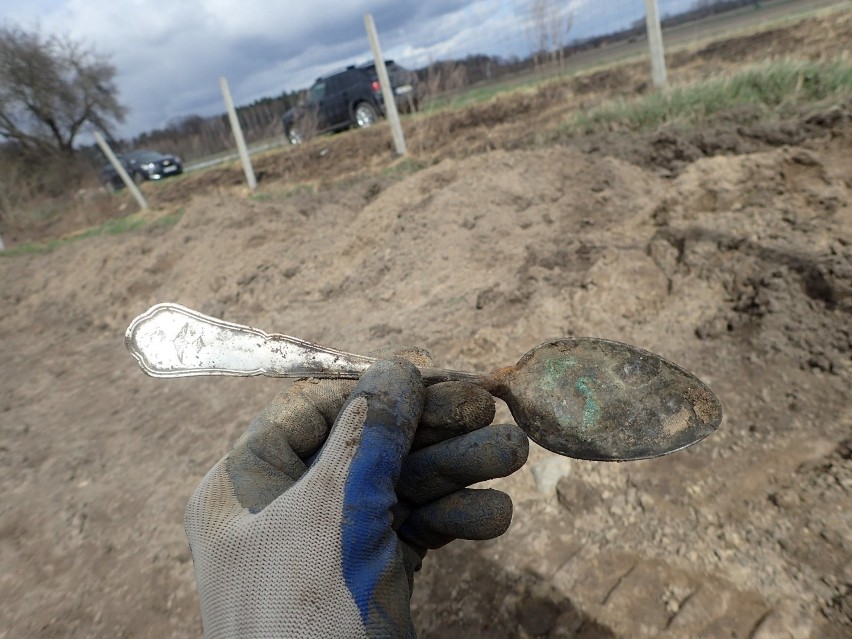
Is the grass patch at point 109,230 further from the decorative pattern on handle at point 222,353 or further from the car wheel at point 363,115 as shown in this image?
the decorative pattern on handle at point 222,353

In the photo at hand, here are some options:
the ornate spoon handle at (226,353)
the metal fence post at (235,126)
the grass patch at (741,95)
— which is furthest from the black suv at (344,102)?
the ornate spoon handle at (226,353)

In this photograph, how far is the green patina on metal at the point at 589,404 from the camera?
64.9 inches

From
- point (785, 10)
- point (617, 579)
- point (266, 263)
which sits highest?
point (785, 10)

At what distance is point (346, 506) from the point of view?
1133mm

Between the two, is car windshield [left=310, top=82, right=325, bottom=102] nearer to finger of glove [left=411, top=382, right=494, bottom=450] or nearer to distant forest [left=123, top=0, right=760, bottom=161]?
distant forest [left=123, top=0, right=760, bottom=161]

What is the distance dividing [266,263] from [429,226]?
72.5 inches

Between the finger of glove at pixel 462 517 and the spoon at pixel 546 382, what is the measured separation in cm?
35

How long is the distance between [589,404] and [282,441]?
3.23 feet

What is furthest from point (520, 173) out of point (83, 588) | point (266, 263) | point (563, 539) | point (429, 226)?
point (83, 588)

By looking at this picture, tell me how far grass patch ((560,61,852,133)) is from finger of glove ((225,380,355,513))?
196 inches

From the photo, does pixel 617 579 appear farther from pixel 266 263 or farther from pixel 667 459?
pixel 266 263

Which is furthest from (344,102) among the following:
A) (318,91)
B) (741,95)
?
(741,95)

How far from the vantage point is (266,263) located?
513 centimetres

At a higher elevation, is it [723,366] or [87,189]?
[87,189]
